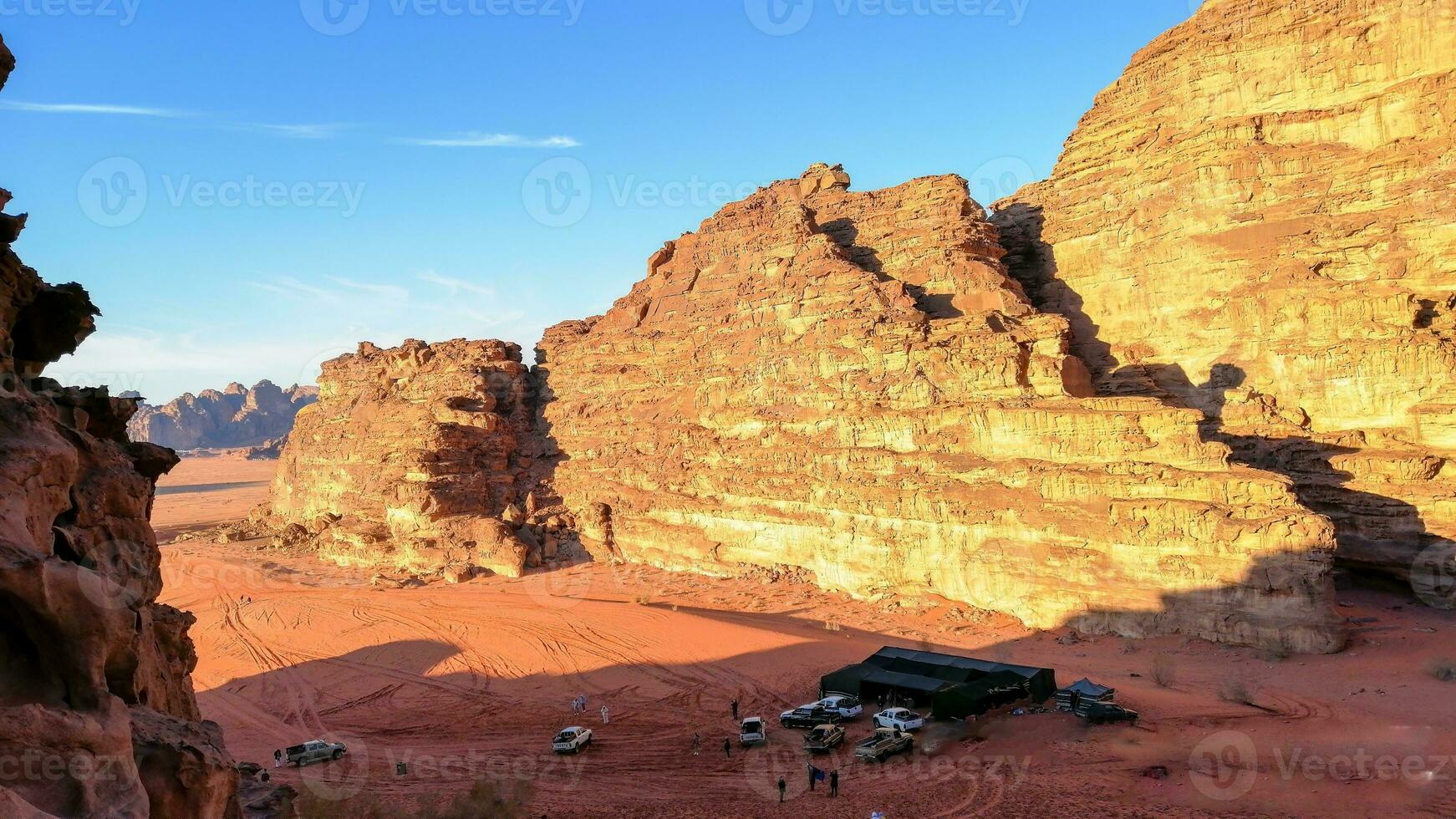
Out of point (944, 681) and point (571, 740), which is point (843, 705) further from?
point (571, 740)

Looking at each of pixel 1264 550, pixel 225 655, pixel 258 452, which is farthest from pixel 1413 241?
pixel 258 452

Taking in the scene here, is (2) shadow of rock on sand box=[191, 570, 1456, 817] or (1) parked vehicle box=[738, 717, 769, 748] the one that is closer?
(2) shadow of rock on sand box=[191, 570, 1456, 817]

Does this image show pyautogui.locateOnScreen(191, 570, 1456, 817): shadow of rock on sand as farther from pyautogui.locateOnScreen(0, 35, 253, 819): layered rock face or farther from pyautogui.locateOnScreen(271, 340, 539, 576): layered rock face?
pyautogui.locateOnScreen(271, 340, 539, 576): layered rock face

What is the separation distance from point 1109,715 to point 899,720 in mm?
4614

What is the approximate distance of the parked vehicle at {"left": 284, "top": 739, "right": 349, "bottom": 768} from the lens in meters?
19.8

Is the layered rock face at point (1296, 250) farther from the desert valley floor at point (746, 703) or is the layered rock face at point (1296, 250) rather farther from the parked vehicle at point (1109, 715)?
the parked vehicle at point (1109, 715)

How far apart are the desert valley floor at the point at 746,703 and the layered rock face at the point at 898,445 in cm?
160

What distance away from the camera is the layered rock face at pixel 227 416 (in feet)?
505

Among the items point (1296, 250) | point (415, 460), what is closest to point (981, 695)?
point (1296, 250)

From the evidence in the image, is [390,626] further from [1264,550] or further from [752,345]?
[1264,550]

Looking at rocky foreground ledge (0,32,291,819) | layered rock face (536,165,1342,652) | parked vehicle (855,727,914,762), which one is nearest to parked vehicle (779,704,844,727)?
parked vehicle (855,727,914,762)

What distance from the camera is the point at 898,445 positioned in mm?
32438

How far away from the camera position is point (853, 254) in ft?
144

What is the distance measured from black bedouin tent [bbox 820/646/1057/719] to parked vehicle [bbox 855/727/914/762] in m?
1.66
